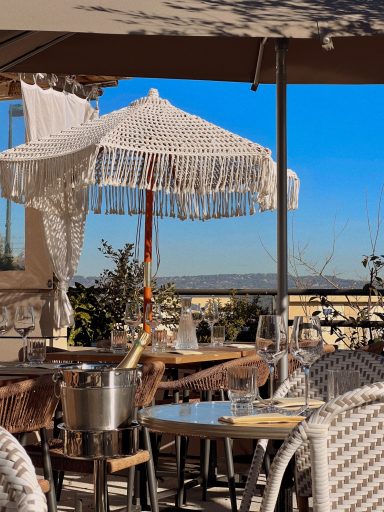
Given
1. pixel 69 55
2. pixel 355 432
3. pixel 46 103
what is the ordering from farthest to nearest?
pixel 46 103
pixel 69 55
pixel 355 432

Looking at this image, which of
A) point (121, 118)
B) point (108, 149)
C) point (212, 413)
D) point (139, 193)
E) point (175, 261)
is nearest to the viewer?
point (212, 413)

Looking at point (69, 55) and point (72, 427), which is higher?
point (69, 55)

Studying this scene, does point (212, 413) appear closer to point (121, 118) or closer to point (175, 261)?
point (121, 118)

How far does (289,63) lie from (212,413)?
2398 mm

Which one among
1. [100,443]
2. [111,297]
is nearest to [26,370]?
[100,443]

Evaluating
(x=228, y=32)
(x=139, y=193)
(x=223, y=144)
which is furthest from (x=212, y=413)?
(x=139, y=193)

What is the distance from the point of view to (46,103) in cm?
792

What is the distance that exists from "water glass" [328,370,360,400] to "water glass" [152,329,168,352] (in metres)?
2.86

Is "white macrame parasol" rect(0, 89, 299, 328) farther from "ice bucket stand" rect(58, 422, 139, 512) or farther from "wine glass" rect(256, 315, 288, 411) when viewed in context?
"ice bucket stand" rect(58, 422, 139, 512)

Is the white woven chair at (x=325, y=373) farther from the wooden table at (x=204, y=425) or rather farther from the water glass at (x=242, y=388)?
the water glass at (x=242, y=388)

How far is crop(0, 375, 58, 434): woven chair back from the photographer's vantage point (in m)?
3.49

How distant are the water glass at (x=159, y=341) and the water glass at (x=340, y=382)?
9.37 feet

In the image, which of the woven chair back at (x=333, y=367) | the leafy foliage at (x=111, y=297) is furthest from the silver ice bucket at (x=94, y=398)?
the leafy foliage at (x=111, y=297)

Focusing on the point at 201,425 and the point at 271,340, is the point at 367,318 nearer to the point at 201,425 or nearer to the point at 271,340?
the point at 271,340
